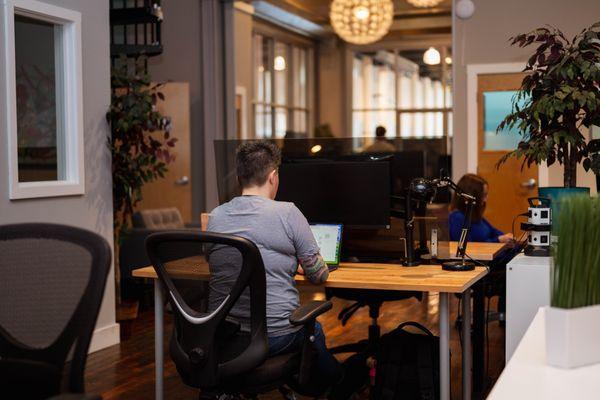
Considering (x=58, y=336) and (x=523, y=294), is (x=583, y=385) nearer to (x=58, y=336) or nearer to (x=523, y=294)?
(x=58, y=336)

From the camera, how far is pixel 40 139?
516 cm

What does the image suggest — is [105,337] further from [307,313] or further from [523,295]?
[523,295]

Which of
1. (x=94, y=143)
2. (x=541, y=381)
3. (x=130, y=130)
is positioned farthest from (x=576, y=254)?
(x=130, y=130)

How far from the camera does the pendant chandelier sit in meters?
9.78

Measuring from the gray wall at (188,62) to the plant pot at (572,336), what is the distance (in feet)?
24.6

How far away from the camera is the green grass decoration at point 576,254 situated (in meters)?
1.86

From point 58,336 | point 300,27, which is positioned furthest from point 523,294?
point 300,27

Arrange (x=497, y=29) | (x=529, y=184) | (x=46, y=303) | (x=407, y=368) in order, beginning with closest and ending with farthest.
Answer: (x=46, y=303) < (x=407, y=368) < (x=497, y=29) < (x=529, y=184)

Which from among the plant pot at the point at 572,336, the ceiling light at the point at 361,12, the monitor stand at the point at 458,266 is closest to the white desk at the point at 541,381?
the plant pot at the point at 572,336

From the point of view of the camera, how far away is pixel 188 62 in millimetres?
9141

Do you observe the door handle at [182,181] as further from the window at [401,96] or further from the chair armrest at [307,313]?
the window at [401,96]

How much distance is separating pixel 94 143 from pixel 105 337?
4.26ft

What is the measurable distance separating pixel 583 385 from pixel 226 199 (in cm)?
274

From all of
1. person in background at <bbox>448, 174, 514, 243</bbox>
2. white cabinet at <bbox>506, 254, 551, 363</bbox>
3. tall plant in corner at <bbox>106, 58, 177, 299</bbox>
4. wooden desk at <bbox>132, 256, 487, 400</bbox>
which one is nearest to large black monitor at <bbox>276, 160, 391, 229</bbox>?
wooden desk at <bbox>132, 256, 487, 400</bbox>
